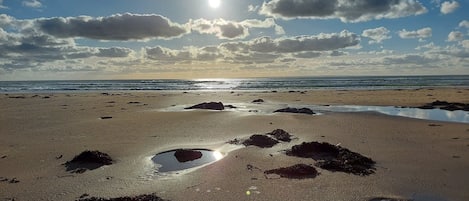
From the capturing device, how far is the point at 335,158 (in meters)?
8.64

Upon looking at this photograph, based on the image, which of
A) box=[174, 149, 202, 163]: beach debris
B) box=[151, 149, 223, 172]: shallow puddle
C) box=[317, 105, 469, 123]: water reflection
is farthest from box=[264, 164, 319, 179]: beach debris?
box=[317, 105, 469, 123]: water reflection

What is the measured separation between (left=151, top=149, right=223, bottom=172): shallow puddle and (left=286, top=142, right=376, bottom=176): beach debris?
1955 millimetres

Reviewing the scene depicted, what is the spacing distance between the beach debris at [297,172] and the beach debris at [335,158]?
1.71 ft

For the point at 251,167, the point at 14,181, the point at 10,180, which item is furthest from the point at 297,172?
the point at 10,180

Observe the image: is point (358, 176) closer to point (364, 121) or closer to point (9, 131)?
point (364, 121)

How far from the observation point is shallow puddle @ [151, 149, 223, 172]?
8.35 metres

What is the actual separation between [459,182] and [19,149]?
10.7 metres

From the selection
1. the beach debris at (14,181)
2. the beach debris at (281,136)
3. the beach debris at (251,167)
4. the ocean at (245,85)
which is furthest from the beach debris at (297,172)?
the ocean at (245,85)

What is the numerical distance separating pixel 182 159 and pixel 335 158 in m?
3.58

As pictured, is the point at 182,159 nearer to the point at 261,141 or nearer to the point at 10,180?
the point at 261,141

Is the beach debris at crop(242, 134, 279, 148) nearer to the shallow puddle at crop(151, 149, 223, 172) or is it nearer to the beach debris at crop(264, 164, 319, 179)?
the shallow puddle at crop(151, 149, 223, 172)

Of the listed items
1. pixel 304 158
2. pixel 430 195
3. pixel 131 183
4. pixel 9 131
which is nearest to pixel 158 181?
pixel 131 183

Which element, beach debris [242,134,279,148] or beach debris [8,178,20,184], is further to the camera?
beach debris [242,134,279,148]

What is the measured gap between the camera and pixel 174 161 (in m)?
8.84
